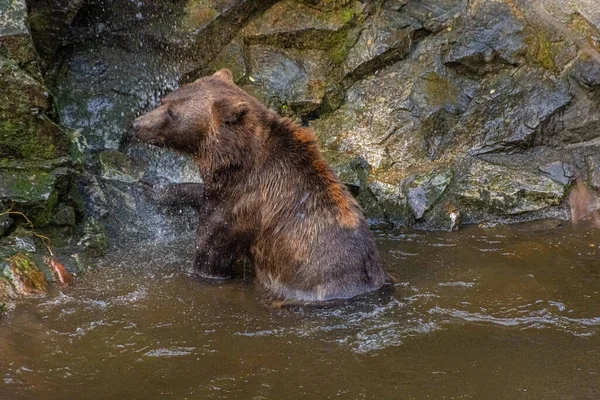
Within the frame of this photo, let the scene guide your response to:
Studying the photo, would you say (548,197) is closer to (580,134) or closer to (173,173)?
(580,134)

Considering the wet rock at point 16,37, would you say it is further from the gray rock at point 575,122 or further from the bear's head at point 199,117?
the gray rock at point 575,122

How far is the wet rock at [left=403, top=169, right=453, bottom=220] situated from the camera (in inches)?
297

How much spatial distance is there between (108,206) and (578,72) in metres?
5.11

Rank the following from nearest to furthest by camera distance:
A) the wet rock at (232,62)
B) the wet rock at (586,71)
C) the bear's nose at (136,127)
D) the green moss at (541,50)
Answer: the bear's nose at (136,127)
the wet rock at (586,71)
the green moss at (541,50)
the wet rock at (232,62)

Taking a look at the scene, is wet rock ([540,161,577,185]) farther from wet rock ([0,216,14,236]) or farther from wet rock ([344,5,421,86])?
wet rock ([0,216,14,236])

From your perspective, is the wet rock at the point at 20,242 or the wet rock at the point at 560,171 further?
the wet rock at the point at 560,171

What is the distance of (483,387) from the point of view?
4434mm

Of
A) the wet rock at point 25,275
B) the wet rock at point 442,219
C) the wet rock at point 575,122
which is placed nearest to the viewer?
the wet rock at point 25,275

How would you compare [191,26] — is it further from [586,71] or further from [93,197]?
[586,71]

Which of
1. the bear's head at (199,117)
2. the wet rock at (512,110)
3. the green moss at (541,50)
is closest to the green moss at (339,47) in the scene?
the wet rock at (512,110)

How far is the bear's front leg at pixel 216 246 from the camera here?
20.5 ft

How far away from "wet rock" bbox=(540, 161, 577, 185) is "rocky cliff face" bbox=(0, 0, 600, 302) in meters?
0.01

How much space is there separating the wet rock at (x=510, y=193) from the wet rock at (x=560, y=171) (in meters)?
0.07

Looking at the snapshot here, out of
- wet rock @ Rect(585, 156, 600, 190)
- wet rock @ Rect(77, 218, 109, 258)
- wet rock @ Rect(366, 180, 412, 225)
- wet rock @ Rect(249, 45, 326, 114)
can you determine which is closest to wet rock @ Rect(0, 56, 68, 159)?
wet rock @ Rect(77, 218, 109, 258)
